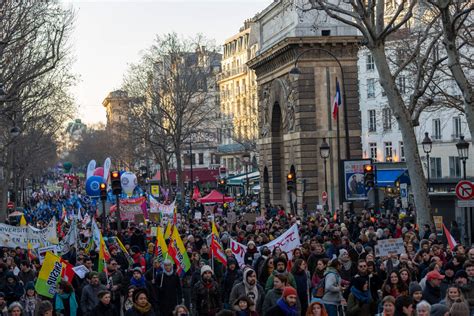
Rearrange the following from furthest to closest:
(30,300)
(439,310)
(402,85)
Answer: (402,85) < (30,300) < (439,310)

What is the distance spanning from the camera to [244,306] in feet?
36.4

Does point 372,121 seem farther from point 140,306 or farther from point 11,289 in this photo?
point 140,306

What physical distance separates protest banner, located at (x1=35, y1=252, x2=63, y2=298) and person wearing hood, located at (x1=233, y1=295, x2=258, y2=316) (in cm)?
497

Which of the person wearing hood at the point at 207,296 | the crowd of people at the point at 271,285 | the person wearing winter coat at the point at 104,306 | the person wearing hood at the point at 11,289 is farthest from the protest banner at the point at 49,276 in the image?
the person wearing winter coat at the point at 104,306

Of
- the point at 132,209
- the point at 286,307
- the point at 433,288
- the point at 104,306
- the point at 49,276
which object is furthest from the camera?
the point at 132,209

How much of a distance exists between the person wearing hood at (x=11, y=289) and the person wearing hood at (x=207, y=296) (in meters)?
3.65

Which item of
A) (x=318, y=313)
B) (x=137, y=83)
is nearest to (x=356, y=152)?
(x=137, y=83)

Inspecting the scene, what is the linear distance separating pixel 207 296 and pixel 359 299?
215cm

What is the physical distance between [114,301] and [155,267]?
62.6 inches

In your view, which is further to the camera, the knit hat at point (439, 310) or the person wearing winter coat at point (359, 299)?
the person wearing winter coat at point (359, 299)

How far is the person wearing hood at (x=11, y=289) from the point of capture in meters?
16.2

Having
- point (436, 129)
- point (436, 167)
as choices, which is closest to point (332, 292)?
point (436, 129)

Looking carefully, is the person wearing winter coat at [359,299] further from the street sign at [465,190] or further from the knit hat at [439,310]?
the street sign at [465,190]

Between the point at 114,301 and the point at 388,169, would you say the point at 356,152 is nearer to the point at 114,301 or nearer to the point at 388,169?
the point at 388,169
